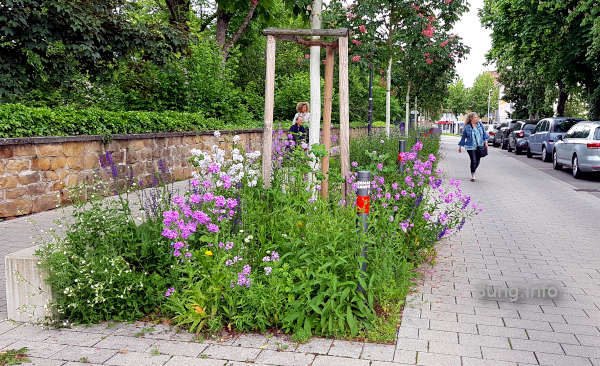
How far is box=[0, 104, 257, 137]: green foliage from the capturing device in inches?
329

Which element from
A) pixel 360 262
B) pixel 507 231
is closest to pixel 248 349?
pixel 360 262

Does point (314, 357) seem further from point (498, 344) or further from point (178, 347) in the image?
point (498, 344)

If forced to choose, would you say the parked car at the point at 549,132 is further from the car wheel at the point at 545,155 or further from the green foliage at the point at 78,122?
the green foliage at the point at 78,122

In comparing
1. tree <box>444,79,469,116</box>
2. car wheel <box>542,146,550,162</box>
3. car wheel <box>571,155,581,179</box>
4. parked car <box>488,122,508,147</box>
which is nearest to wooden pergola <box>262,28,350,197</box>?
car wheel <box>571,155,581,179</box>

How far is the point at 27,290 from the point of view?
4.37 metres

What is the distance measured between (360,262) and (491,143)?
41.9 meters

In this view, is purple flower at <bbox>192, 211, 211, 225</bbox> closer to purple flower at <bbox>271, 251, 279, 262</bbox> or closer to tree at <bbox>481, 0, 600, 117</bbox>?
purple flower at <bbox>271, 251, 279, 262</bbox>

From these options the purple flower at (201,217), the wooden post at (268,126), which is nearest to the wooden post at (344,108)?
the wooden post at (268,126)

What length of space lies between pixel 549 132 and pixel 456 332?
20937mm

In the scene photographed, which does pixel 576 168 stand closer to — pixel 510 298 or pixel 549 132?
pixel 549 132

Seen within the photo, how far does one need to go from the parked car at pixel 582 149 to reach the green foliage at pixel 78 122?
11.0m

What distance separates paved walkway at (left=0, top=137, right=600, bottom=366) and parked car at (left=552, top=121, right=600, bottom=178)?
10.1 meters

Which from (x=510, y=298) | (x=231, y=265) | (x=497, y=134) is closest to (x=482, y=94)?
(x=497, y=134)

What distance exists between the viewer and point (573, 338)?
13.7 feet
